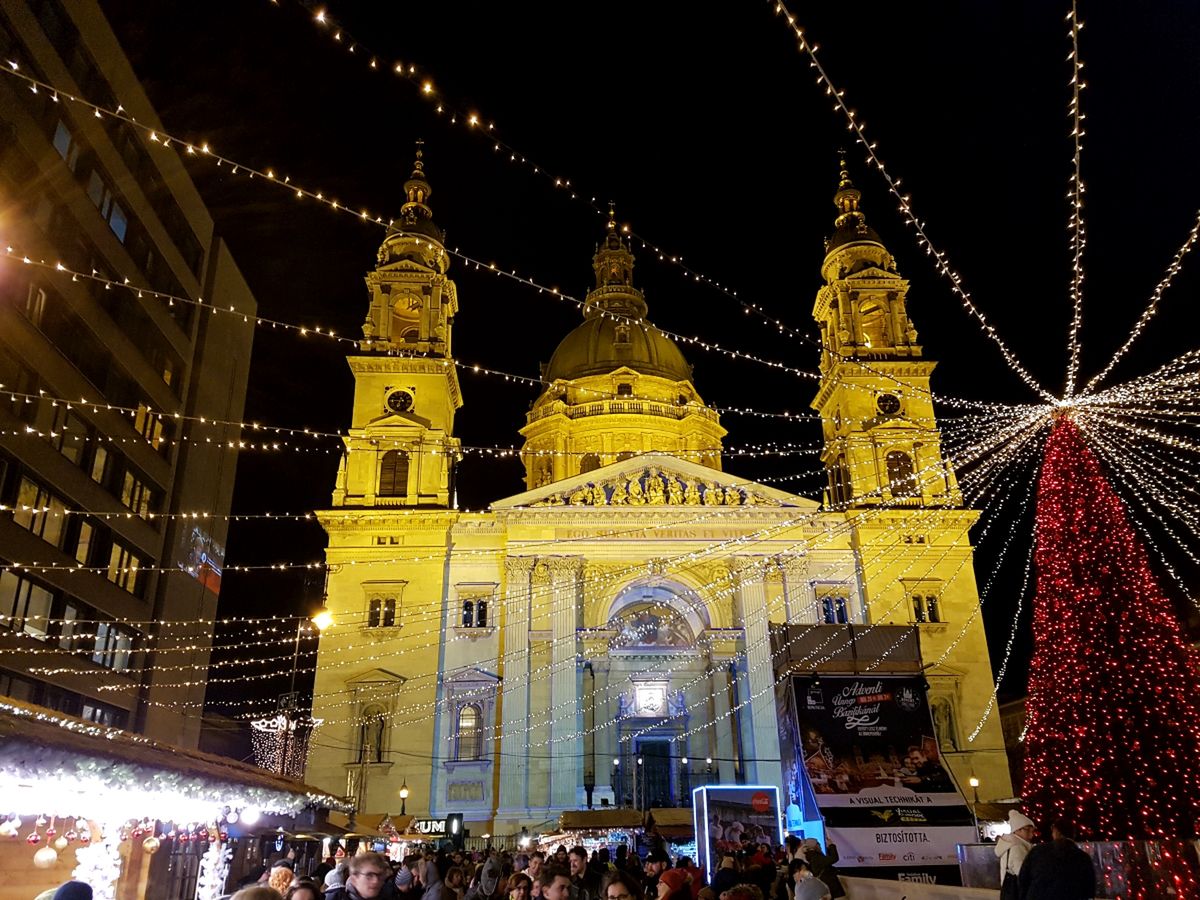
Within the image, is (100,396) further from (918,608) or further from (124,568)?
(918,608)

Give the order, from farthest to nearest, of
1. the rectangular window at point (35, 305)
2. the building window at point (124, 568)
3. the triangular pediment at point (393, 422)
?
the triangular pediment at point (393, 422) → the building window at point (124, 568) → the rectangular window at point (35, 305)

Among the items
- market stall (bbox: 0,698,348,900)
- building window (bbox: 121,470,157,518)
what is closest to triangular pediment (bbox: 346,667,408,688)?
building window (bbox: 121,470,157,518)

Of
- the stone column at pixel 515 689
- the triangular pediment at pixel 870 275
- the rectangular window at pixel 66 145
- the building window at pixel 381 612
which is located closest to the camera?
the rectangular window at pixel 66 145

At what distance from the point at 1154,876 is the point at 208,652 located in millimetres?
34404

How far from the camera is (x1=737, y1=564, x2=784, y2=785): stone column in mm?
33844

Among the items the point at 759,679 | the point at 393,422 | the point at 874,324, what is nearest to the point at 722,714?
the point at 759,679

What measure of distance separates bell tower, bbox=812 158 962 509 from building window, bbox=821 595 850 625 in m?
3.97

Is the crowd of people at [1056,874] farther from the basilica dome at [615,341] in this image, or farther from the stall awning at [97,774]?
the basilica dome at [615,341]

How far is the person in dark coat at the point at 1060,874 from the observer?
292 inches

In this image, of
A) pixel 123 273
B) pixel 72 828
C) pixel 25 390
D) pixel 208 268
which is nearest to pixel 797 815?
pixel 72 828

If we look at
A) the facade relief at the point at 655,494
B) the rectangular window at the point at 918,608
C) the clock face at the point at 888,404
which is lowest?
the rectangular window at the point at 918,608

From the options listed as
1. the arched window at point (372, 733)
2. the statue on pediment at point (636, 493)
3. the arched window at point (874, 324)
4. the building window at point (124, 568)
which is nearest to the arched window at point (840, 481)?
the arched window at point (874, 324)

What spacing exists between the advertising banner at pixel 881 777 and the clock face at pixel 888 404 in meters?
17.2

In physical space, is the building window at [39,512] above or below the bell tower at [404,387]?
below
